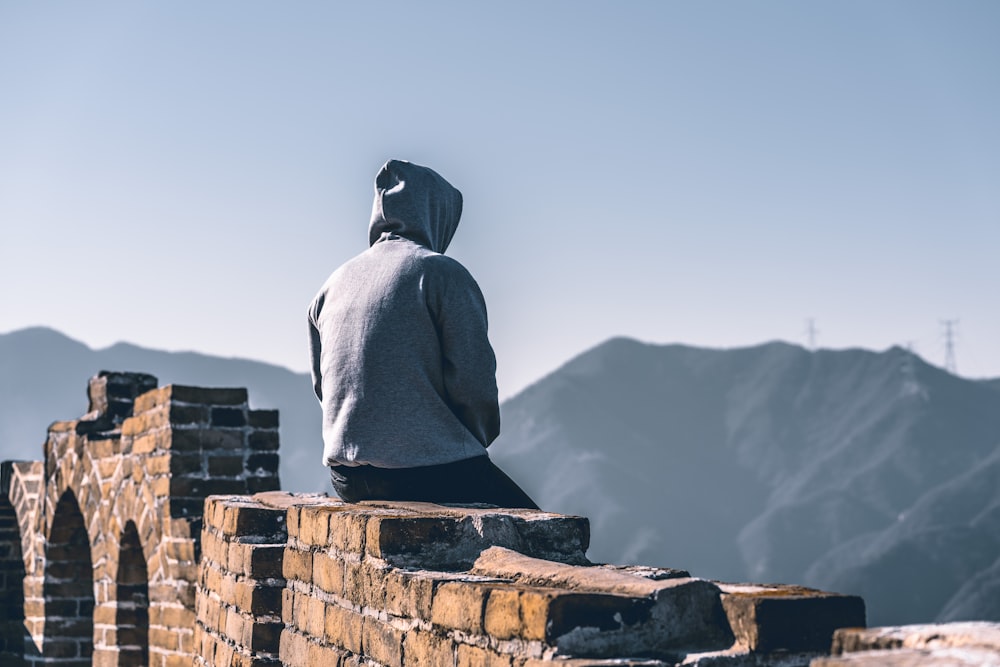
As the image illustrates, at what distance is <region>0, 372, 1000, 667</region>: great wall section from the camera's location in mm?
1927

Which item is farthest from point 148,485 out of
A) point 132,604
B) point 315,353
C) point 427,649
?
point 427,649

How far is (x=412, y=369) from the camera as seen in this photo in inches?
137

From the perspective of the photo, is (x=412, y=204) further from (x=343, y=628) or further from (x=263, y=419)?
(x=263, y=419)

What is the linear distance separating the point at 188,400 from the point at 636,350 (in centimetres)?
14347

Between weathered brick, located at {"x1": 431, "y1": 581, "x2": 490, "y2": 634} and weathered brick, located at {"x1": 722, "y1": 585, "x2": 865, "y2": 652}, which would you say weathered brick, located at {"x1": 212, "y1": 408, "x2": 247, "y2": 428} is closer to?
weathered brick, located at {"x1": 431, "y1": 581, "x2": 490, "y2": 634}

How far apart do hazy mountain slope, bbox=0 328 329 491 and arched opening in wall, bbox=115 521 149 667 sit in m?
125

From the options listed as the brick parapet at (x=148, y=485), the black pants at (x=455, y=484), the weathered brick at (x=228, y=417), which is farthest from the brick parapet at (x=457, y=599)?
the weathered brick at (x=228, y=417)

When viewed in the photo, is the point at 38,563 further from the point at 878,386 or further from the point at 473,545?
the point at 878,386

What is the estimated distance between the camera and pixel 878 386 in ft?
439

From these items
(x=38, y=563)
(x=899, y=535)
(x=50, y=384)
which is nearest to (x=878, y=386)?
(x=899, y=535)

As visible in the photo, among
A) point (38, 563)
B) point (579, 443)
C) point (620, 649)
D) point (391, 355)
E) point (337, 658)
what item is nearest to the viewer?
point (620, 649)

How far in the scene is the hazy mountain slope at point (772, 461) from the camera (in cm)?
9675

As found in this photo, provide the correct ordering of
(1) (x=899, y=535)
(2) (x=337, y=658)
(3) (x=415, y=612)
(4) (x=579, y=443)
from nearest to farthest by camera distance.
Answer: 1. (3) (x=415, y=612)
2. (2) (x=337, y=658)
3. (1) (x=899, y=535)
4. (4) (x=579, y=443)

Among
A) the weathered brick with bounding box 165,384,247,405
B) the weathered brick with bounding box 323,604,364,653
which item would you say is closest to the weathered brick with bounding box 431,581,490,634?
the weathered brick with bounding box 323,604,364,653
